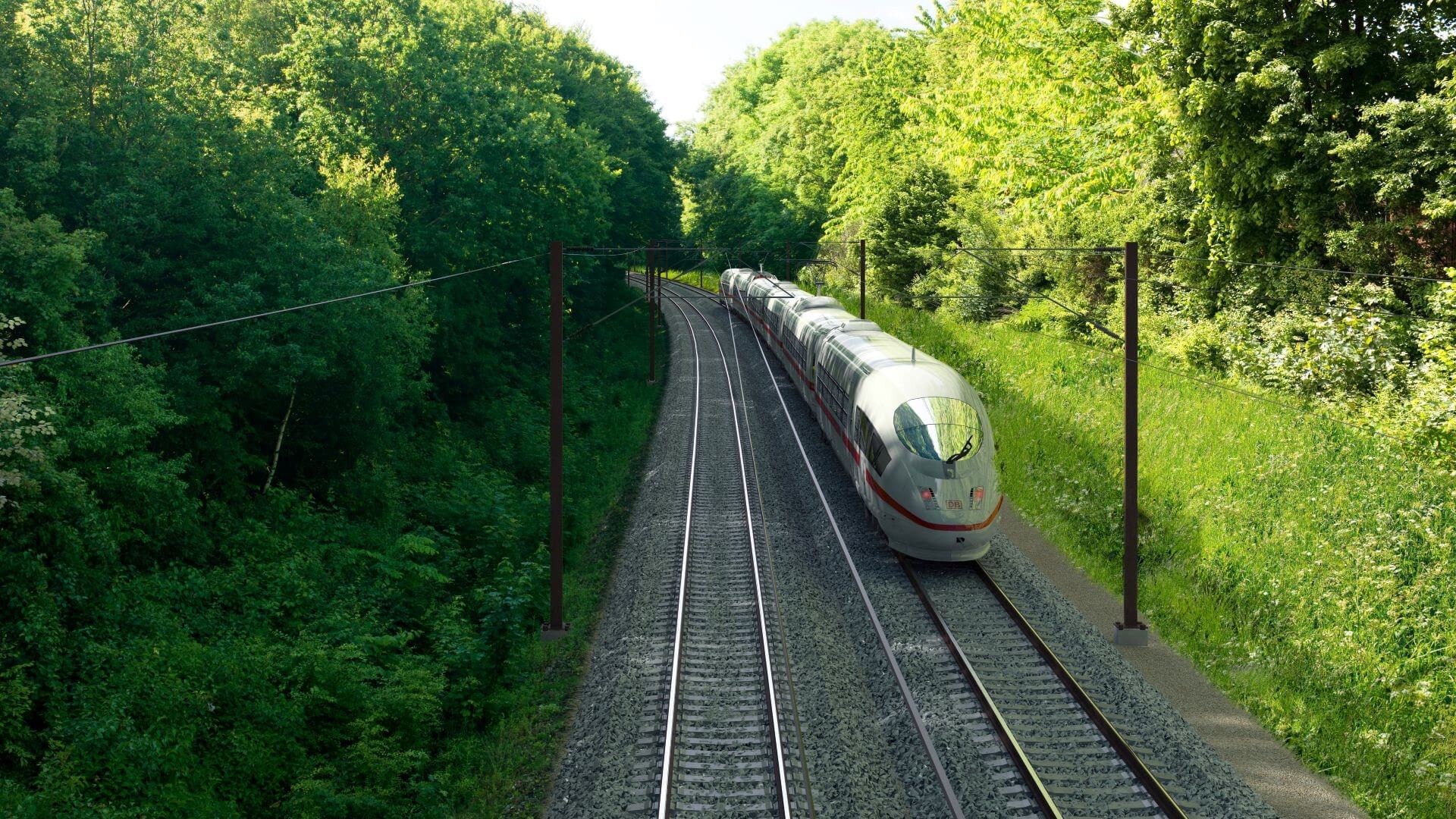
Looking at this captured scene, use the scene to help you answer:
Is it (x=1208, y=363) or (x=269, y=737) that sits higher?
(x=1208, y=363)

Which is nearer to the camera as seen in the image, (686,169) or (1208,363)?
(1208,363)

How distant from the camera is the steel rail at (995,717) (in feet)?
33.9

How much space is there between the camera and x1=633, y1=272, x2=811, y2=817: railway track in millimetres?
10734

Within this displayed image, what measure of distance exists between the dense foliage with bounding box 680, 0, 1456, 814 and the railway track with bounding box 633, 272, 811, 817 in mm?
6698

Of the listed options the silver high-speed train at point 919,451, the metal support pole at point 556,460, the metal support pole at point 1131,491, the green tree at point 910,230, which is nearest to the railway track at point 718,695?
the metal support pole at point 556,460

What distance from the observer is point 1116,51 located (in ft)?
85.6

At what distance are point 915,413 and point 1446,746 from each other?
8.90 metres

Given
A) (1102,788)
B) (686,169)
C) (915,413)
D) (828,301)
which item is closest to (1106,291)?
(828,301)

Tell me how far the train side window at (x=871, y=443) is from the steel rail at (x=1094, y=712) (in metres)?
2.78

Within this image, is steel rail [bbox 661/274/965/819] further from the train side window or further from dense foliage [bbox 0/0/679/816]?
dense foliage [bbox 0/0/679/816]

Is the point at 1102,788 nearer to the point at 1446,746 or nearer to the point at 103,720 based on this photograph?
the point at 1446,746

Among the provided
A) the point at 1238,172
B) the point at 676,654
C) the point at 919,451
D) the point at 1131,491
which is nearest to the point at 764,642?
the point at 676,654

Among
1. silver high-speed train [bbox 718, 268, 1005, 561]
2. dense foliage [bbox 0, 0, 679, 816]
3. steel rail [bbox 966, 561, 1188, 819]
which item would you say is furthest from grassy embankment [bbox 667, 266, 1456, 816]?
dense foliage [bbox 0, 0, 679, 816]

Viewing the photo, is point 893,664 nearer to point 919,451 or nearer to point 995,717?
point 995,717
